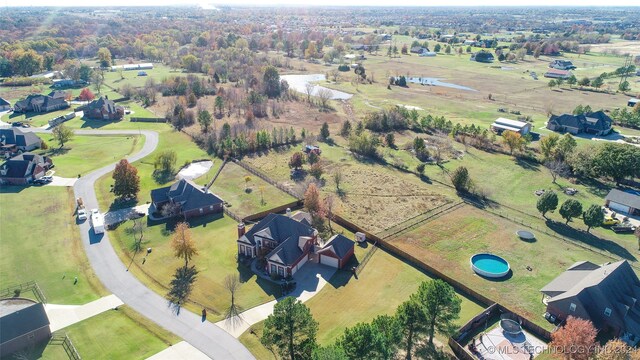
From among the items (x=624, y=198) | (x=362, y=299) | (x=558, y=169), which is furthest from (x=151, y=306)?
(x=558, y=169)

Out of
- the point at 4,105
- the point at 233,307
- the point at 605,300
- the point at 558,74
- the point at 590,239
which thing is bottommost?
the point at 4,105

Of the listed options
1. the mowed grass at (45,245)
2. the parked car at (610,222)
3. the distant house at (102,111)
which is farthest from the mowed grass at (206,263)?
the distant house at (102,111)

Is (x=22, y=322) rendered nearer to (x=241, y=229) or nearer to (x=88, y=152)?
(x=241, y=229)

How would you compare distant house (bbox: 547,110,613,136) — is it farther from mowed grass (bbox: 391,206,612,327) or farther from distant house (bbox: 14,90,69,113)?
distant house (bbox: 14,90,69,113)

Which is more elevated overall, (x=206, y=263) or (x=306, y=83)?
(x=206, y=263)

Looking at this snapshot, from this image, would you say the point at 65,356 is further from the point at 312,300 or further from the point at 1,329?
the point at 312,300
